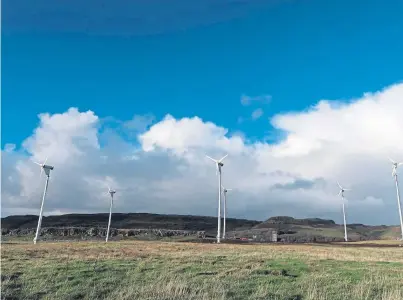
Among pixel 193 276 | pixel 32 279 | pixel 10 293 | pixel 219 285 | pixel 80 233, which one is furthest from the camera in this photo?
pixel 80 233

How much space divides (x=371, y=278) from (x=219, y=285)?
8.75m

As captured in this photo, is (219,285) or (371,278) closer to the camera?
(219,285)

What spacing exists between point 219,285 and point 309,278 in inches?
229

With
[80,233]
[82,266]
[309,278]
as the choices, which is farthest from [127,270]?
[80,233]

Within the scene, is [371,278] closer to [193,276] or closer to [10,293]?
[193,276]

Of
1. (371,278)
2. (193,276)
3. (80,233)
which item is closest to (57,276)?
(193,276)

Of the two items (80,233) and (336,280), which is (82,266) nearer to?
(336,280)

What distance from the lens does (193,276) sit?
2339 cm

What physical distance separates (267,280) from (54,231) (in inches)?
6074

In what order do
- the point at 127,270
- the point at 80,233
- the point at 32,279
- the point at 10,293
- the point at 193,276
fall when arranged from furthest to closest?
the point at 80,233 → the point at 127,270 → the point at 193,276 → the point at 32,279 → the point at 10,293

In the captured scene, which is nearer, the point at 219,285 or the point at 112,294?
the point at 112,294

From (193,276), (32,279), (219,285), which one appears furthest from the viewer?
(193,276)

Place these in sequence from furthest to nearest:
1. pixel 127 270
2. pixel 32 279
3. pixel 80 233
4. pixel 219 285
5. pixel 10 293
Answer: pixel 80 233
pixel 127 270
pixel 32 279
pixel 219 285
pixel 10 293

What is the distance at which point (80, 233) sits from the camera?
159 metres
